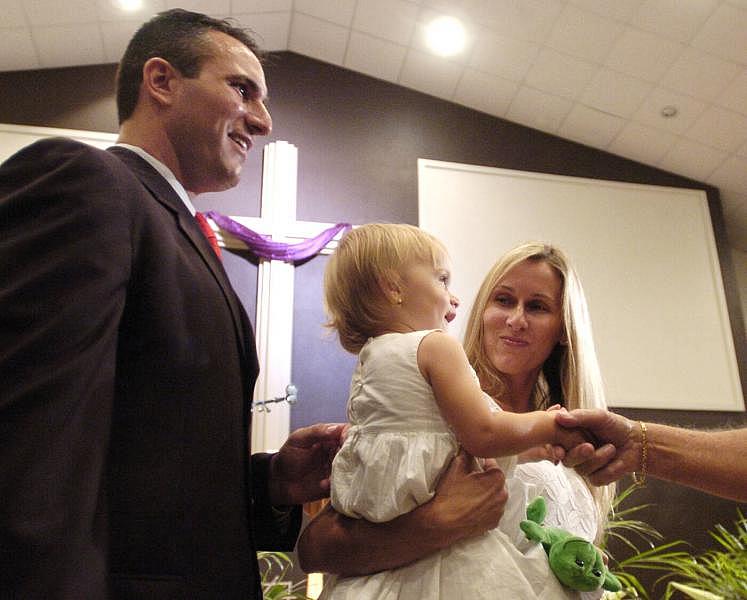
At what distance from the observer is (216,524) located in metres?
1.33

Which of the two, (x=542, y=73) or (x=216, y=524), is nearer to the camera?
(x=216, y=524)

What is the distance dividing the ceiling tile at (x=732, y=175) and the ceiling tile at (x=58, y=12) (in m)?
5.08

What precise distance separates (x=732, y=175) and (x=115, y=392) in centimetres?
624

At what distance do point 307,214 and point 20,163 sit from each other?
442 centimetres

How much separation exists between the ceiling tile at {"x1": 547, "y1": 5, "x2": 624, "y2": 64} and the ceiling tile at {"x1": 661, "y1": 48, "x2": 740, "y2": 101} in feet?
1.72

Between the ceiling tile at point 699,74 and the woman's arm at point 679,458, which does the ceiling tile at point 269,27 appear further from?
the woman's arm at point 679,458

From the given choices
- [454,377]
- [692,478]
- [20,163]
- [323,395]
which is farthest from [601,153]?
[20,163]

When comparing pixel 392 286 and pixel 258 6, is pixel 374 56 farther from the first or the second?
pixel 392 286

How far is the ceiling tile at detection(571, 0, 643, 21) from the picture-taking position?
4.92 meters

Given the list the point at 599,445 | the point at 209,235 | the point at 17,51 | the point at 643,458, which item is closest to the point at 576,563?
the point at 599,445

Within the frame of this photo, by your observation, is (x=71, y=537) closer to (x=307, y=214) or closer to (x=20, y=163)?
(x=20, y=163)

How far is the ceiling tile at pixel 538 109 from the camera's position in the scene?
19.6 feet

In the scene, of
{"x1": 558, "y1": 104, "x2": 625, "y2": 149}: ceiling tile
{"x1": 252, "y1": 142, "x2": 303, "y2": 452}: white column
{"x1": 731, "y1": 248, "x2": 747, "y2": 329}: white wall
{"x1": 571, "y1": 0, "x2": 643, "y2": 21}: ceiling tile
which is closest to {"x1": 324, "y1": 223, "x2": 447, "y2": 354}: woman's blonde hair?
{"x1": 252, "y1": 142, "x2": 303, "y2": 452}: white column

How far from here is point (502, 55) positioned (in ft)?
18.6
